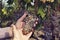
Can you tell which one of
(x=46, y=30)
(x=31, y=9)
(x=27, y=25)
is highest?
(x=31, y=9)

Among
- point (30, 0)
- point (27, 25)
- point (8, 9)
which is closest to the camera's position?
point (27, 25)

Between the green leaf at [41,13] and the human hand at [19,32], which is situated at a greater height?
the green leaf at [41,13]

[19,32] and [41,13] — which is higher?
[41,13]

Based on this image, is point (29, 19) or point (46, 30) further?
point (46, 30)

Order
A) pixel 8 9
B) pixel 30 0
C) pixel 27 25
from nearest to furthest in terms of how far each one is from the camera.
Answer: pixel 27 25, pixel 30 0, pixel 8 9

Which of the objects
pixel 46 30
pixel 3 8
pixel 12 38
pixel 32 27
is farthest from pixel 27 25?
pixel 3 8

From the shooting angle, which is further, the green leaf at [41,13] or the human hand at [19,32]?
the green leaf at [41,13]

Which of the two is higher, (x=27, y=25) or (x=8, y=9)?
(x=8, y=9)

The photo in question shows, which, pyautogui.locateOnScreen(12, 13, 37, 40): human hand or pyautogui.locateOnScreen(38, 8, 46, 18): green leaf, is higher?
pyautogui.locateOnScreen(38, 8, 46, 18): green leaf

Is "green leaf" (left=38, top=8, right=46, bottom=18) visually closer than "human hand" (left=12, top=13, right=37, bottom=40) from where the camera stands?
No

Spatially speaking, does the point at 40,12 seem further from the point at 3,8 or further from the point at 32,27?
the point at 3,8
